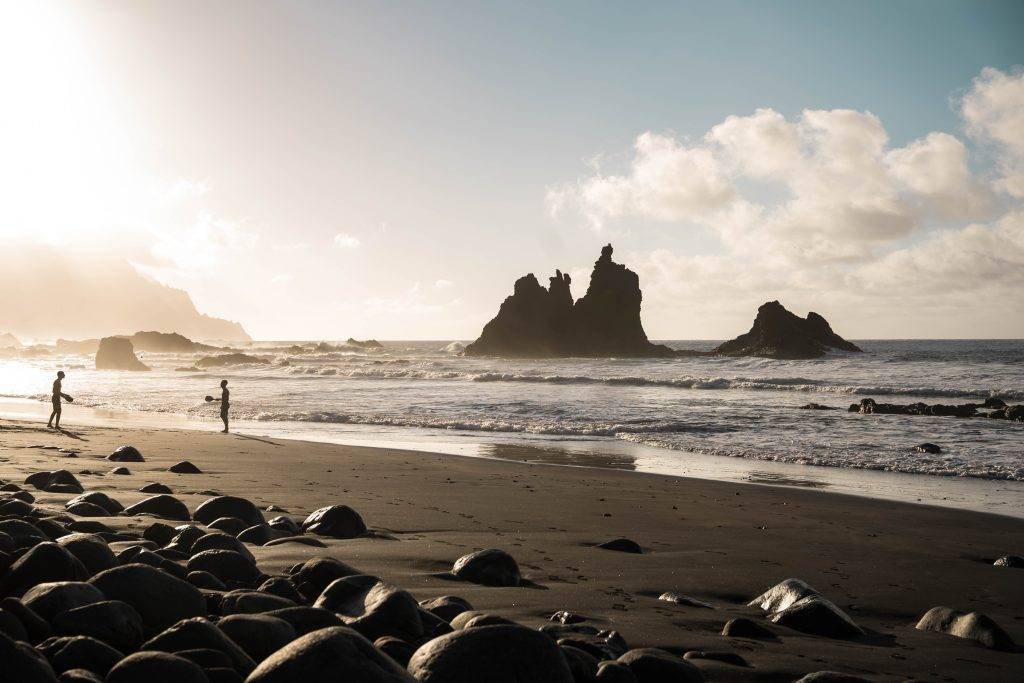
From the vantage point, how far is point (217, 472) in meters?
10.7

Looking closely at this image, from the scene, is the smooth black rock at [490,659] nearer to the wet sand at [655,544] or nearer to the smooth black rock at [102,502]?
the wet sand at [655,544]

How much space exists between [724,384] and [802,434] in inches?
768

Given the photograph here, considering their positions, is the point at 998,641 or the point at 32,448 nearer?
the point at 998,641

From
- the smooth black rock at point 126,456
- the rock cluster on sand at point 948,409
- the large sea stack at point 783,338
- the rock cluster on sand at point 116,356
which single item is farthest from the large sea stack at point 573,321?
the smooth black rock at point 126,456

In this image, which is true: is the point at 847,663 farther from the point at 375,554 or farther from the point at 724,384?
the point at 724,384

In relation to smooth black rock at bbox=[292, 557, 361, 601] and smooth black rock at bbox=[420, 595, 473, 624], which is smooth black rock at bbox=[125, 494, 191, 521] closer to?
smooth black rock at bbox=[292, 557, 361, 601]

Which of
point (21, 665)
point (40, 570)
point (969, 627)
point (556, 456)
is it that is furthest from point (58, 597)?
point (556, 456)

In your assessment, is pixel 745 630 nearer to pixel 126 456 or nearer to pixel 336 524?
pixel 336 524

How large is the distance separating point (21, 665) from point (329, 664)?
94 cm

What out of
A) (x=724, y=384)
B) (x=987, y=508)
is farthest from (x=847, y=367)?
(x=987, y=508)

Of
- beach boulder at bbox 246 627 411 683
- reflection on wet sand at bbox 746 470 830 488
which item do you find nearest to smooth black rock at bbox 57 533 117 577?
beach boulder at bbox 246 627 411 683

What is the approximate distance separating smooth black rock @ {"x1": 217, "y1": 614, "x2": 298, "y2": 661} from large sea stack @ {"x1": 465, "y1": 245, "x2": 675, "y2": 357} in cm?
8731

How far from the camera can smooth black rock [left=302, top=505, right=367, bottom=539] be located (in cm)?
629

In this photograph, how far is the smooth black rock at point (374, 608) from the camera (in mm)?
3297
